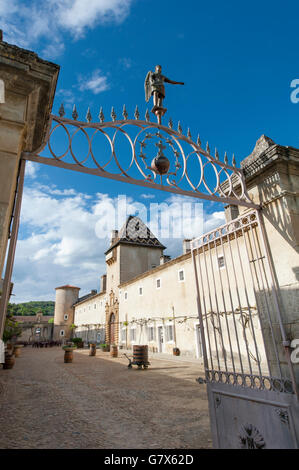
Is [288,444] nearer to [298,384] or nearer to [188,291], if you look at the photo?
[298,384]

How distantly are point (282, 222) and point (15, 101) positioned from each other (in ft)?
10.3

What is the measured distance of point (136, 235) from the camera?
29.8m

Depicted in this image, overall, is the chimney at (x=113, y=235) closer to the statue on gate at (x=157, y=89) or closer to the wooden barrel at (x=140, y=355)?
the wooden barrel at (x=140, y=355)

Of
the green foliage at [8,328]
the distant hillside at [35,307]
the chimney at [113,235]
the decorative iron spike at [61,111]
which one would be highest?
the chimney at [113,235]

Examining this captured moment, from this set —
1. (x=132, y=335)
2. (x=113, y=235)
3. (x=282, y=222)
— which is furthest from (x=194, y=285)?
(x=113, y=235)

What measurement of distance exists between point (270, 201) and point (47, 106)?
2.78 m

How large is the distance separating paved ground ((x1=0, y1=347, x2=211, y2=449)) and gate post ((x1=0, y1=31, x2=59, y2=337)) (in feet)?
10.5

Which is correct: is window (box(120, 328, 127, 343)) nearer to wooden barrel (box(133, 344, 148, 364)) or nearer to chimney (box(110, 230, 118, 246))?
chimney (box(110, 230, 118, 246))

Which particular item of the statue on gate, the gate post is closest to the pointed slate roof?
the statue on gate

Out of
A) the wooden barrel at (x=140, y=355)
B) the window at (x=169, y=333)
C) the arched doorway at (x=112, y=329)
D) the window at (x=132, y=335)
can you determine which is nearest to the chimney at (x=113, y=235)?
the arched doorway at (x=112, y=329)

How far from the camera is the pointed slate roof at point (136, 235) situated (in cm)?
2878

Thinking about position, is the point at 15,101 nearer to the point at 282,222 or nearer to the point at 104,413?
→ the point at 282,222

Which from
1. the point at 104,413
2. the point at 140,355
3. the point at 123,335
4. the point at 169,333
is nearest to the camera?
the point at 104,413

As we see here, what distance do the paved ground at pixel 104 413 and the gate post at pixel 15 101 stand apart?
3.20m
